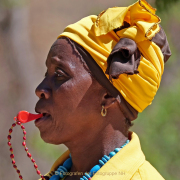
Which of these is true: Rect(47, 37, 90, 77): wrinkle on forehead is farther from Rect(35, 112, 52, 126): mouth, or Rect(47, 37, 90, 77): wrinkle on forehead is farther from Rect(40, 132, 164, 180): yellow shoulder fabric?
Rect(40, 132, 164, 180): yellow shoulder fabric

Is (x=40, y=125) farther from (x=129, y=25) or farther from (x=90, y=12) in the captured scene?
(x=90, y=12)

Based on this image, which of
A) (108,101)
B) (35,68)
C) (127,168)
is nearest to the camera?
(127,168)

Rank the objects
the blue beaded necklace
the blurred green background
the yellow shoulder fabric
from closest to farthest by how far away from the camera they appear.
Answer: the yellow shoulder fabric < the blue beaded necklace < the blurred green background

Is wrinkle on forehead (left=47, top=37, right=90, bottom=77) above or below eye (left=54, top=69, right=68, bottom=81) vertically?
above

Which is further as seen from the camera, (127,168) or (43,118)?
(43,118)

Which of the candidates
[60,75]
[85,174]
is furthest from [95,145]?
[60,75]

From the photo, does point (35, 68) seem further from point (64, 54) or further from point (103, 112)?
point (103, 112)

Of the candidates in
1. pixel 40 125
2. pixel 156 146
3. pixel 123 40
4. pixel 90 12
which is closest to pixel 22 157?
pixel 156 146

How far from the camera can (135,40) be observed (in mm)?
2064

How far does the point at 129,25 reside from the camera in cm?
226

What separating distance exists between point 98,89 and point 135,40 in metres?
0.39

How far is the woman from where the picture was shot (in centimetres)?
210

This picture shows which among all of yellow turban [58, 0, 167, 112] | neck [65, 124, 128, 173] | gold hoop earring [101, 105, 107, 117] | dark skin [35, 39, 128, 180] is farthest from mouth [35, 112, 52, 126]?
yellow turban [58, 0, 167, 112]

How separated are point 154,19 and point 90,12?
11.8 feet
